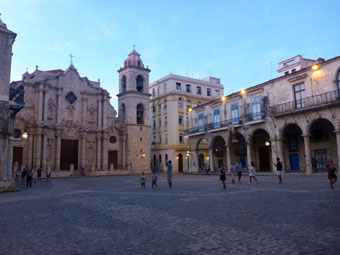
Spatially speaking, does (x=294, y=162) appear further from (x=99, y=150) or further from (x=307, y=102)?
(x=99, y=150)

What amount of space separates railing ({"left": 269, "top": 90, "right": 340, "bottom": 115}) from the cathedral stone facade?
911 inches

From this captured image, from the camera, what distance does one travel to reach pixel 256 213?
25.1 feet

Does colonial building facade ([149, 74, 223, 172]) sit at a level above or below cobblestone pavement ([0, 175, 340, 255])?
above

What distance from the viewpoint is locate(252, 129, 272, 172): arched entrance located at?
32.7 m

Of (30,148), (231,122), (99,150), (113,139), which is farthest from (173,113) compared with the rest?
(30,148)

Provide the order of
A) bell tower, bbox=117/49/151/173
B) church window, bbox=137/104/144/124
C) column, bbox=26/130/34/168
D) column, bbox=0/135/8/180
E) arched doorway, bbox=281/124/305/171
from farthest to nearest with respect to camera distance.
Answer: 1. church window, bbox=137/104/144/124
2. bell tower, bbox=117/49/151/173
3. column, bbox=26/130/34/168
4. arched doorway, bbox=281/124/305/171
5. column, bbox=0/135/8/180

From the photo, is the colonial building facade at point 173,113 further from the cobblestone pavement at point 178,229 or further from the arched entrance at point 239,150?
the cobblestone pavement at point 178,229

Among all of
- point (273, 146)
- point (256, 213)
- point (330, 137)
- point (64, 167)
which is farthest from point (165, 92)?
point (256, 213)

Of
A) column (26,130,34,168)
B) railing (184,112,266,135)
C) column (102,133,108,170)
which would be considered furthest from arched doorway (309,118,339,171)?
column (26,130,34,168)

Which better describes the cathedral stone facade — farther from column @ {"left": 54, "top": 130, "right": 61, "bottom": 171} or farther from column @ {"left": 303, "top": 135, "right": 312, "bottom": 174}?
column @ {"left": 303, "top": 135, "right": 312, "bottom": 174}

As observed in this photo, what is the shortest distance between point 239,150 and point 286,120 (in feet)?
30.9

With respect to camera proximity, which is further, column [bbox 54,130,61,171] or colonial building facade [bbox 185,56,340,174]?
column [bbox 54,130,61,171]

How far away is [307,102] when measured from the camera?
25578 mm

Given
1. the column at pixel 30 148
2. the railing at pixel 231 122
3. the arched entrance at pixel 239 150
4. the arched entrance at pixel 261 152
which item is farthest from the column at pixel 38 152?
the arched entrance at pixel 261 152
